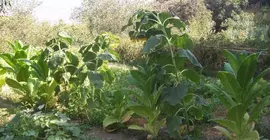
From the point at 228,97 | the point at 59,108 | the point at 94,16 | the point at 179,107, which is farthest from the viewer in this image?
the point at 94,16

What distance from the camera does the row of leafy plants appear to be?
279 centimetres

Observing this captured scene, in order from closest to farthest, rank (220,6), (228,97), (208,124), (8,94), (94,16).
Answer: (228,97), (208,124), (8,94), (94,16), (220,6)

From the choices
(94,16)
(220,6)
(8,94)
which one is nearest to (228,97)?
(8,94)

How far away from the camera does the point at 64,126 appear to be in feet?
10.9

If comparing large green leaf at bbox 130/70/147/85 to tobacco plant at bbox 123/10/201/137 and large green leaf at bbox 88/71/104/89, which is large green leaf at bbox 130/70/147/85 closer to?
tobacco plant at bbox 123/10/201/137

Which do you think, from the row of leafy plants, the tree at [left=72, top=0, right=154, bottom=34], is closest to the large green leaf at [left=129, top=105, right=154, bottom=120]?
the row of leafy plants

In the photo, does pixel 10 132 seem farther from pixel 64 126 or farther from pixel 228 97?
pixel 228 97

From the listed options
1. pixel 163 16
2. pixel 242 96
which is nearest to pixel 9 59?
pixel 163 16

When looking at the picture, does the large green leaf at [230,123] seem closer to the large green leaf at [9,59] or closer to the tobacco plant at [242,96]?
the tobacco plant at [242,96]

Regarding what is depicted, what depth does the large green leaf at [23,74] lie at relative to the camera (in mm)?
4434

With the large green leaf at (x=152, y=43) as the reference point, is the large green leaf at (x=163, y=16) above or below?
above

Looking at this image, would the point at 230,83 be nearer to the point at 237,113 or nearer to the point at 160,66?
the point at 237,113

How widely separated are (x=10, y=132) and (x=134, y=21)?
1.85 meters

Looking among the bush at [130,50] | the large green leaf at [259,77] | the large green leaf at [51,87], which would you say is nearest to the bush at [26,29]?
the bush at [130,50]
